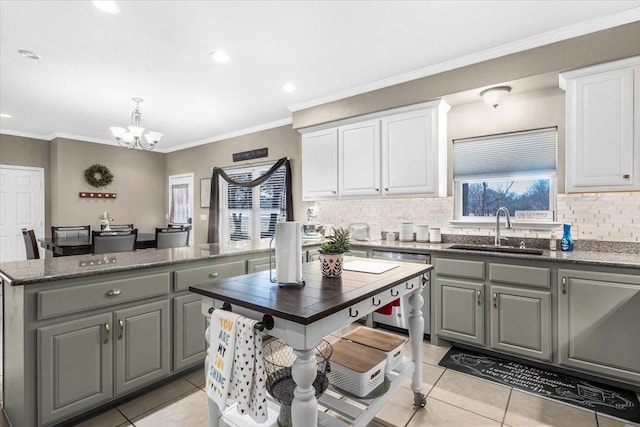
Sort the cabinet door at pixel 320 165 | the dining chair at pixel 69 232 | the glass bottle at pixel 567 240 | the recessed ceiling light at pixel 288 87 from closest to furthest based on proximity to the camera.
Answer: the glass bottle at pixel 567 240 < the recessed ceiling light at pixel 288 87 < the cabinet door at pixel 320 165 < the dining chair at pixel 69 232

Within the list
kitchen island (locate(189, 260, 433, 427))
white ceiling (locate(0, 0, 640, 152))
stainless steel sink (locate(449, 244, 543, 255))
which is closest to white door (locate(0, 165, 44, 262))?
white ceiling (locate(0, 0, 640, 152))

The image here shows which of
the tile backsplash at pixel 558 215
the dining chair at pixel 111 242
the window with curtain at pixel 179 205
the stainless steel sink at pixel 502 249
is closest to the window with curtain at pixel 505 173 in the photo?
the tile backsplash at pixel 558 215

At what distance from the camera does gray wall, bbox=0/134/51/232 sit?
5629mm

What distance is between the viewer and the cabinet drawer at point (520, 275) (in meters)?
2.50

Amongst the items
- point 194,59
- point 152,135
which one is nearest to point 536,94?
point 194,59

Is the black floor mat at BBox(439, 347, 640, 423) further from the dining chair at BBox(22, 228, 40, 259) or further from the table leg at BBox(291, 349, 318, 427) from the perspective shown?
the dining chair at BBox(22, 228, 40, 259)

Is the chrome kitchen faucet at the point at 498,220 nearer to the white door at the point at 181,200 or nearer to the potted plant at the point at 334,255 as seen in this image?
the potted plant at the point at 334,255

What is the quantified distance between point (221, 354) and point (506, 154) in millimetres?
3245

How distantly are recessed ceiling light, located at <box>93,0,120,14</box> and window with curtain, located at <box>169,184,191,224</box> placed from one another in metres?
4.80

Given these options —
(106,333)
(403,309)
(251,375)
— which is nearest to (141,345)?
(106,333)

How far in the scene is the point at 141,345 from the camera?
217 cm

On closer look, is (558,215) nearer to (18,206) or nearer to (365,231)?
(365,231)

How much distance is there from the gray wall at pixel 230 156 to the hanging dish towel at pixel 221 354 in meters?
3.36

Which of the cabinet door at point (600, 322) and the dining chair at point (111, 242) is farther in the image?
the dining chair at point (111, 242)
